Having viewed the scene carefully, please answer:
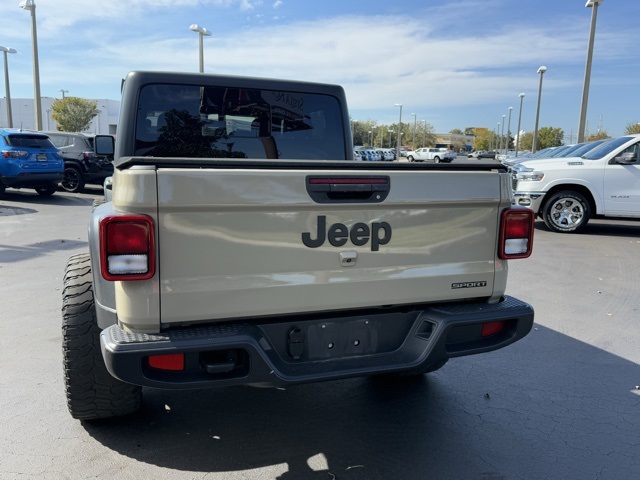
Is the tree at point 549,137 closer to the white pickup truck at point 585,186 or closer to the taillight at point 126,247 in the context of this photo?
the white pickup truck at point 585,186

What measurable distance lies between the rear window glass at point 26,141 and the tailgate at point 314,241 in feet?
43.6

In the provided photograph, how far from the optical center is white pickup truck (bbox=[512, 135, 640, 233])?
10062 millimetres

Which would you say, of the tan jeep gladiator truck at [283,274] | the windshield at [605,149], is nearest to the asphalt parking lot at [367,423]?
the tan jeep gladiator truck at [283,274]

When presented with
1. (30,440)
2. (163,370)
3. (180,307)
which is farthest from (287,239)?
(30,440)

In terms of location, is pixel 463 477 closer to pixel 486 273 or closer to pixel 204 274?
pixel 486 273

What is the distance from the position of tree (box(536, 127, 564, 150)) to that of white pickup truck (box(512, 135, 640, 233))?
69138 mm

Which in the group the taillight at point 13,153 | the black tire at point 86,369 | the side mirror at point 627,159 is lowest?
the black tire at point 86,369

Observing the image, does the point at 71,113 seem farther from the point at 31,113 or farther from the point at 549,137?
the point at 549,137

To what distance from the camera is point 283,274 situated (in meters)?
2.58

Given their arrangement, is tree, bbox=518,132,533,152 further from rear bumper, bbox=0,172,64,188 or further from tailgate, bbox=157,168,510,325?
tailgate, bbox=157,168,510,325

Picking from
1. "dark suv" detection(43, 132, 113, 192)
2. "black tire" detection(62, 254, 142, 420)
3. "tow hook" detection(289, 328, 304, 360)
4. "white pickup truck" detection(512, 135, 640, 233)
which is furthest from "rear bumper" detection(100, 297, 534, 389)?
"dark suv" detection(43, 132, 113, 192)

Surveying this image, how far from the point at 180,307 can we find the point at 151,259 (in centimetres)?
26

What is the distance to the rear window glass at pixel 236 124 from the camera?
13.1 ft

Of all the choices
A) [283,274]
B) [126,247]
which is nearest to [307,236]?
[283,274]
